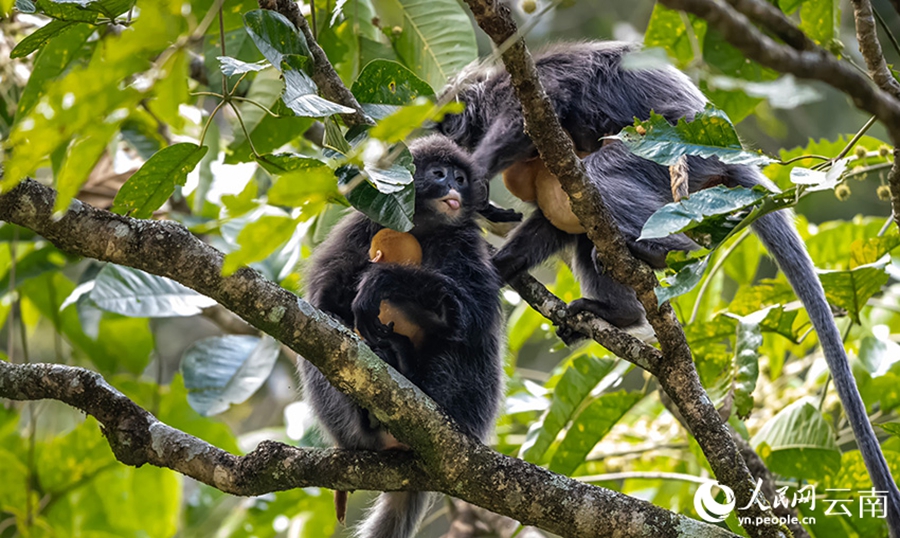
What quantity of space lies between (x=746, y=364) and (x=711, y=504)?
1.30ft

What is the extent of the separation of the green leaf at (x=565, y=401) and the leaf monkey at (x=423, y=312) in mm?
233

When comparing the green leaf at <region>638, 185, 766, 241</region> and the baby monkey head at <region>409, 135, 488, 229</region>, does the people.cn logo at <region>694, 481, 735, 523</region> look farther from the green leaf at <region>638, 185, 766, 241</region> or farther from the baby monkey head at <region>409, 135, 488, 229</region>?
the baby monkey head at <region>409, 135, 488, 229</region>

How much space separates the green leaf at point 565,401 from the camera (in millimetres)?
2703

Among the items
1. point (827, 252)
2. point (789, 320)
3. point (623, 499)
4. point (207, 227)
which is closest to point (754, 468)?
point (789, 320)

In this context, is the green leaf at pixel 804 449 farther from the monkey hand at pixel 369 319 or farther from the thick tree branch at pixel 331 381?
the monkey hand at pixel 369 319

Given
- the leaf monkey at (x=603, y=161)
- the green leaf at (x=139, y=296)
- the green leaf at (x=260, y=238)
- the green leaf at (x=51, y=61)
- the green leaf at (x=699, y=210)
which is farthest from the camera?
the green leaf at (x=139, y=296)

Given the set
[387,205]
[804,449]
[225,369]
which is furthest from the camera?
[225,369]

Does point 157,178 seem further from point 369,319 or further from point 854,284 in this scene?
point 854,284

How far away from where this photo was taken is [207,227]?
1317 millimetres

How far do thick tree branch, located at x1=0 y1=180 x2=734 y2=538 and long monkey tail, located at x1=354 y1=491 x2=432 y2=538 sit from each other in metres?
0.50

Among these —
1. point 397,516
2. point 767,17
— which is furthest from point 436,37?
point 767,17

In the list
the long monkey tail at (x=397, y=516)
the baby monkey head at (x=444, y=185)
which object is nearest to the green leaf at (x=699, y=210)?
the baby monkey head at (x=444, y=185)

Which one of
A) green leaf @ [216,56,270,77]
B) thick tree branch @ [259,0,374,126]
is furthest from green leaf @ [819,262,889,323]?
green leaf @ [216,56,270,77]

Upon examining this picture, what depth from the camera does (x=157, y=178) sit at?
1.76m
